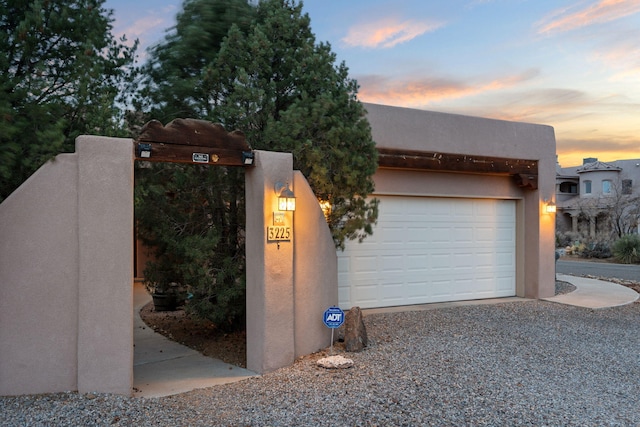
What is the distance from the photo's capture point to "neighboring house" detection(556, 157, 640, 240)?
28509mm

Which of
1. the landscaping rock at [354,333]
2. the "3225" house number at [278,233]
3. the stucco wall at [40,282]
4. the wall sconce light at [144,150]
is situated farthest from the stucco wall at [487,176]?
the stucco wall at [40,282]

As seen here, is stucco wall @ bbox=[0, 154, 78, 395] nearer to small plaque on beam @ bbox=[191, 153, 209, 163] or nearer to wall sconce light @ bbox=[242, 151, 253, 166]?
small plaque on beam @ bbox=[191, 153, 209, 163]

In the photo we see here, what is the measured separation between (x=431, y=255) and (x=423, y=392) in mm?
5792

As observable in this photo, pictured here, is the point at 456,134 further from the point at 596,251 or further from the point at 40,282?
the point at 596,251

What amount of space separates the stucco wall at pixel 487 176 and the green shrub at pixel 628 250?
13.3 metres

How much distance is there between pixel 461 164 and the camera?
1045 centimetres

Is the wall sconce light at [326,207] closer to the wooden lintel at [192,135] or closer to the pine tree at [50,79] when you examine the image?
the wooden lintel at [192,135]

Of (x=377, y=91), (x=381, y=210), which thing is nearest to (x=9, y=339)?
(x=381, y=210)

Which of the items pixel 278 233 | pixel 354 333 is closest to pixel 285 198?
pixel 278 233

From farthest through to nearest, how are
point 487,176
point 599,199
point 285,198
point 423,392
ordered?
point 599,199, point 487,176, point 285,198, point 423,392

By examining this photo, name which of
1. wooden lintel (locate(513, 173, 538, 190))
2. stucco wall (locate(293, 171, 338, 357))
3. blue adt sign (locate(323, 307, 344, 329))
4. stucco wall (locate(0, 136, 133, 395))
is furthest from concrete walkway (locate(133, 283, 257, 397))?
wooden lintel (locate(513, 173, 538, 190))

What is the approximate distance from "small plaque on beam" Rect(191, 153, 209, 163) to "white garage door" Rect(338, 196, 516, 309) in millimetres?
4517

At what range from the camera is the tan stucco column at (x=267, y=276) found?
5.88 meters

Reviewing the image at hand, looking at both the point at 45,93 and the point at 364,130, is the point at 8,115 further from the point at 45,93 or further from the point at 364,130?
the point at 364,130
